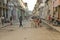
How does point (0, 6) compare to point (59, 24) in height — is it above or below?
above

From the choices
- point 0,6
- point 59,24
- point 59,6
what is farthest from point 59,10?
point 0,6

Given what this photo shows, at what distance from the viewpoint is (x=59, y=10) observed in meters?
45.4

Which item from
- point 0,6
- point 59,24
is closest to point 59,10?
point 59,24

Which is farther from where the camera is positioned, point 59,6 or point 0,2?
point 0,2

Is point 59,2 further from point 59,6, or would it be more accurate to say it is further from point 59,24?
point 59,24

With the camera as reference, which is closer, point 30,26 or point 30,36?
point 30,36

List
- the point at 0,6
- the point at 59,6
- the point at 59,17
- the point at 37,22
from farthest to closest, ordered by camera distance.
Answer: the point at 0,6 < the point at 59,6 < the point at 59,17 < the point at 37,22

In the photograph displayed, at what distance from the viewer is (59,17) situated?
140 ft

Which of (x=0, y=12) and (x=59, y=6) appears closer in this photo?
(x=59, y=6)

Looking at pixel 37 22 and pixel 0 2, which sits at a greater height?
pixel 0 2

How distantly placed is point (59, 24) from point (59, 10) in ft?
20.7

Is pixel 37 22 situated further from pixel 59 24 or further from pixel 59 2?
pixel 59 2

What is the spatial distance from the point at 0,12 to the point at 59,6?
15333 mm

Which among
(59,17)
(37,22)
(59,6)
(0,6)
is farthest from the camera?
(0,6)
